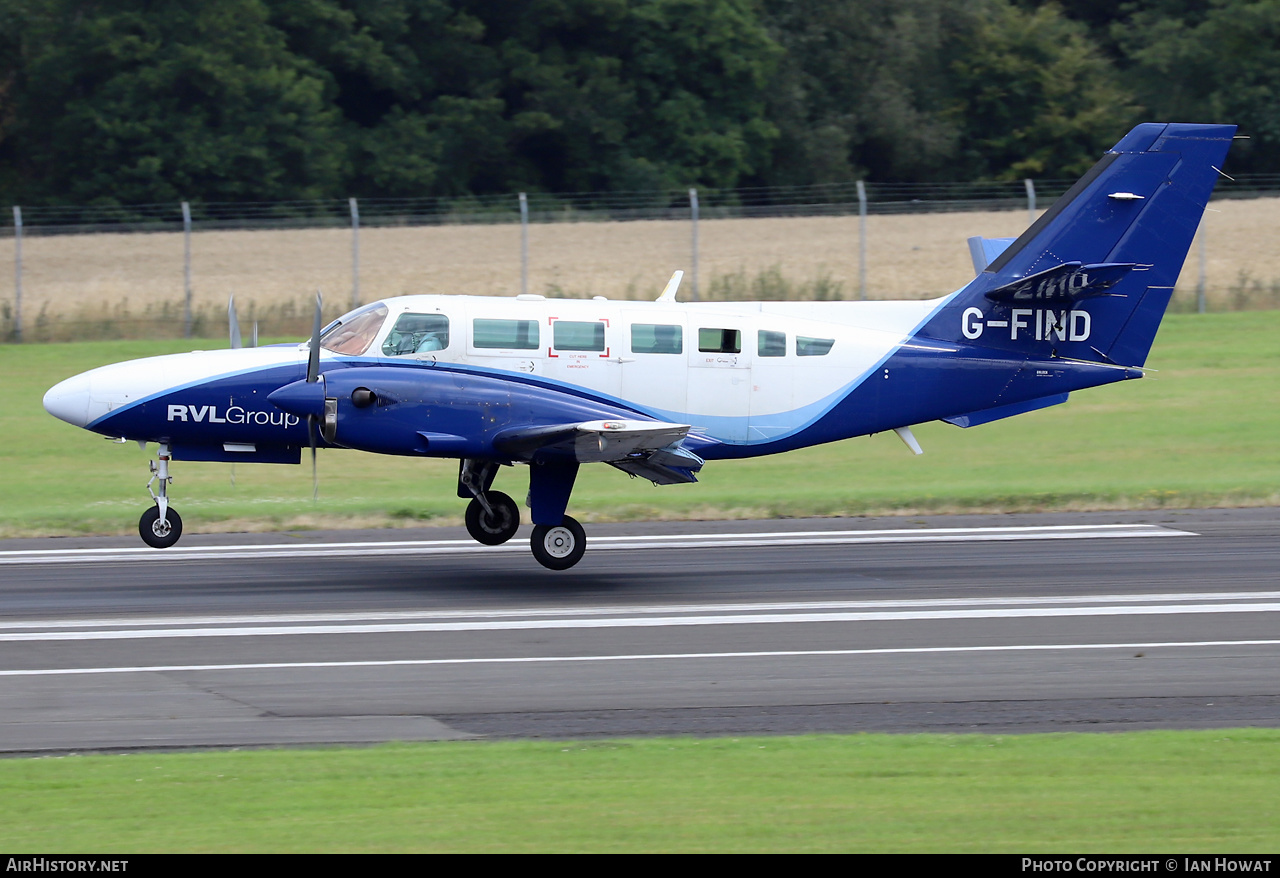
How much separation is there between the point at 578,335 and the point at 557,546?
2.17m

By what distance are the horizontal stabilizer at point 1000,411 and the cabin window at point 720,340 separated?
256 centimetres

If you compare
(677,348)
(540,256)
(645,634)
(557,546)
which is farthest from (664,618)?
(540,256)

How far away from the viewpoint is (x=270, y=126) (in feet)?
147

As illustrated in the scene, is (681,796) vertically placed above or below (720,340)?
below

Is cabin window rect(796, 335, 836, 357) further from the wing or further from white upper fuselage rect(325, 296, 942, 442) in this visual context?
the wing

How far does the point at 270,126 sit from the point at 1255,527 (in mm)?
34422

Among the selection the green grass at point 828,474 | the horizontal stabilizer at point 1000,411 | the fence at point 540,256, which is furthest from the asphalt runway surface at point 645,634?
the fence at point 540,256

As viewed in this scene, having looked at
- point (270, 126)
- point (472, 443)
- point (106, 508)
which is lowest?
point (106, 508)

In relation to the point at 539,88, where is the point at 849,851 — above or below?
below

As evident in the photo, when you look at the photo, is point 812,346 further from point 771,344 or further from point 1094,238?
point 1094,238

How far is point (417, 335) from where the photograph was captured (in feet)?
48.5
